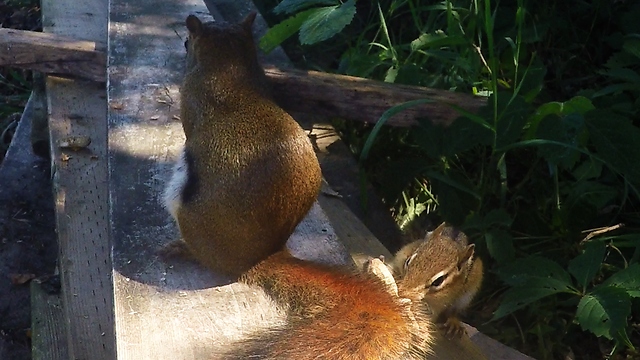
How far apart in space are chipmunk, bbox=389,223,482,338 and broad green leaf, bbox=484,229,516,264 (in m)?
0.08

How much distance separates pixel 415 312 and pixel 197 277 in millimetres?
478

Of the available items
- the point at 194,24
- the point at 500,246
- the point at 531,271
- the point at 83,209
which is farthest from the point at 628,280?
the point at 83,209

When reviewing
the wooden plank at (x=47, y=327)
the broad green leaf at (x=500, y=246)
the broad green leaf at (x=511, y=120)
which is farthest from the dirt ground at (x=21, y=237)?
the broad green leaf at (x=511, y=120)

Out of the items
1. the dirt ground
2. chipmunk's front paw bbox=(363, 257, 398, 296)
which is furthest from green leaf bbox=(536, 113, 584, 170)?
the dirt ground

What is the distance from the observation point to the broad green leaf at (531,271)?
206cm

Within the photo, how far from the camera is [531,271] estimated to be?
2.08m

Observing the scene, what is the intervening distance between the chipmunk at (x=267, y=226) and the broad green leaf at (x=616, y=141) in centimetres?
68

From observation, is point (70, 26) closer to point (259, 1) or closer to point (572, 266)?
point (259, 1)

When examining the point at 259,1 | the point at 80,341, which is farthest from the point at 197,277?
the point at 259,1

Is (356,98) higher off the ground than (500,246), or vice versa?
(356,98)

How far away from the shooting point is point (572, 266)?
204 centimetres

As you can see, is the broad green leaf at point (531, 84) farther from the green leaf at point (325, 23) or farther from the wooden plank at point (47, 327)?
the wooden plank at point (47, 327)

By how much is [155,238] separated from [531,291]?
909mm

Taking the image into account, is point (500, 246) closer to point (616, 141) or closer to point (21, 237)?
point (616, 141)
